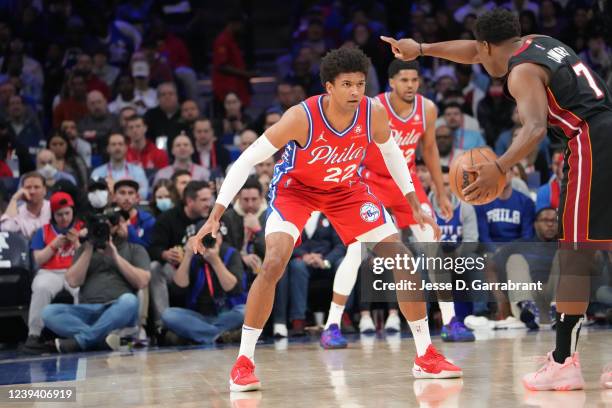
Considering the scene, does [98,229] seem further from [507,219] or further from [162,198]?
[507,219]

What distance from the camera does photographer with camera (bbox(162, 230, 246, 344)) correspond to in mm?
8469

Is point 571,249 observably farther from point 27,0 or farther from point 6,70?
point 27,0

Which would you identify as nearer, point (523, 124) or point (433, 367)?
point (523, 124)

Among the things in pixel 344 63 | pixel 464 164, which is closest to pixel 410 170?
pixel 344 63

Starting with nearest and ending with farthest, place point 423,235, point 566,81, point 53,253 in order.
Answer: point 566,81 < point 423,235 < point 53,253

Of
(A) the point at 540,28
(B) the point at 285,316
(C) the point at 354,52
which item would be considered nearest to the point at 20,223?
(B) the point at 285,316

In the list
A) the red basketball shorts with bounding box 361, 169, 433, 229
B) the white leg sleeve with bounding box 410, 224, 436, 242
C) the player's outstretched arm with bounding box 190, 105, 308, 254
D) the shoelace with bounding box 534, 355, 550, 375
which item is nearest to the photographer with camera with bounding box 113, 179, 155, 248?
the red basketball shorts with bounding box 361, 169, 433, 229

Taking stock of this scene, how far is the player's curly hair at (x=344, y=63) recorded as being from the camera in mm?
5844

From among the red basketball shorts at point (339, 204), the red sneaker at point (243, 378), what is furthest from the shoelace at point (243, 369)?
the red basketball shorts at point (339, 204)

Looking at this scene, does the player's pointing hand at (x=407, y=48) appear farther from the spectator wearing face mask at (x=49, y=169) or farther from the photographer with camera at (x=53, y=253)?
the spectator wearing face mask at (x=49, y=169)

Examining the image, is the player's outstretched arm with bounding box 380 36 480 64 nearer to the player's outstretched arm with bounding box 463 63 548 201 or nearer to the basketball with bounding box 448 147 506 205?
the basketball with bounding box 448 147 506 205

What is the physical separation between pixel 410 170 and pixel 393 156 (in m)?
1.68

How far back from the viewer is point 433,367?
582 cm

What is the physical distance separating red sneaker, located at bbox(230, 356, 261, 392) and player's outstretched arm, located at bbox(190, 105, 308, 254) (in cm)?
70
